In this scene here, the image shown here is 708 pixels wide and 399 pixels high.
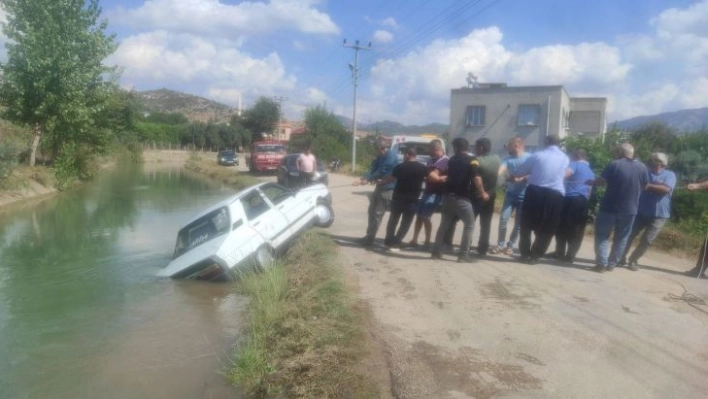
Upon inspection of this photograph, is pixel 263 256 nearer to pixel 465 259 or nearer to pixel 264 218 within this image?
pixel 264 218

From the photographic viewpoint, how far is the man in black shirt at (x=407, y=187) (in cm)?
877

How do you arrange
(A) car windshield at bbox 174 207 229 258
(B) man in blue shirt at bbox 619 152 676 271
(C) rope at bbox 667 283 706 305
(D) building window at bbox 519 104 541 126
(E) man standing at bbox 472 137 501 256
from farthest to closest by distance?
(D) building window at bbox 519 104 541 126
(A) car windshield at bbox 174 207 229 258
(E) man standing at bbox 472 137 501 256
(B) man in blue shirt at bbox 619 152 676 271
(C) rope at bbox 667 283 706 305

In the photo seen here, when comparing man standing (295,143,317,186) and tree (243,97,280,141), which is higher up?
tree (243,97,280,141)

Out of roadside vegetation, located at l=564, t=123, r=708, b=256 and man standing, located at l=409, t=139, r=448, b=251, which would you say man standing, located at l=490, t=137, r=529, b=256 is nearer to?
man standing, located at l=409, t=139, r=448, b=251

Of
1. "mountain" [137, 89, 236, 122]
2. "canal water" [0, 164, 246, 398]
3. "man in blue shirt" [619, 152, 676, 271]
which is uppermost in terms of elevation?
"mountain" [137, 89, 236, 122]

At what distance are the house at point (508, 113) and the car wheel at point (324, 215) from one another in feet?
104

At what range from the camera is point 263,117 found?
7506cm

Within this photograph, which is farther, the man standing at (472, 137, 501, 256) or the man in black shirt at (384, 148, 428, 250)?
the man in black shirt at (384, 148, 428, 250)

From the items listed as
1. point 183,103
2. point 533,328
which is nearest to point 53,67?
point 533,328

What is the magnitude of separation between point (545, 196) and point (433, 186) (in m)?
1.53

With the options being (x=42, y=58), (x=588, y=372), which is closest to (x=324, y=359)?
(x=588, y=372)

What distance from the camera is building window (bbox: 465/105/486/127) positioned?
1762 inches

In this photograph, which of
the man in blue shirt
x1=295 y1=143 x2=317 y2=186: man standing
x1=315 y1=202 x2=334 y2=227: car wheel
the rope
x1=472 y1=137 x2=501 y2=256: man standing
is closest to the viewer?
the rope

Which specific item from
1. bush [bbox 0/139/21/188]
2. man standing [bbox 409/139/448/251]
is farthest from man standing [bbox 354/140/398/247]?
bush [bbox 0/139/21/188]
